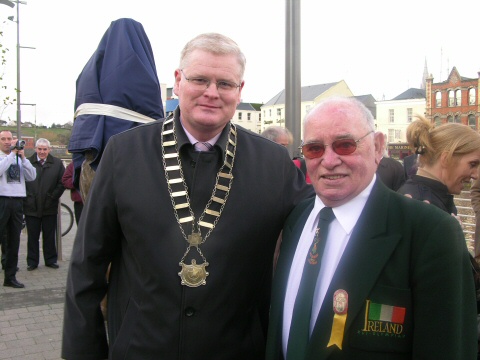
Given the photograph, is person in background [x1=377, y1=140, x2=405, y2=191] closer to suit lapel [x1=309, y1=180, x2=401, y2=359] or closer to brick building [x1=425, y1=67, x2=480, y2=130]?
suit lapel [x1=309, y1=180, x2=401, y2=359]

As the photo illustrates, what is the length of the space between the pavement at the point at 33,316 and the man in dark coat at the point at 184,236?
2.81m

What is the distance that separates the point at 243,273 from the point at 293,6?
117 inches

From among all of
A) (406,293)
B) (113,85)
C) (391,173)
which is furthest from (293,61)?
(406,293)

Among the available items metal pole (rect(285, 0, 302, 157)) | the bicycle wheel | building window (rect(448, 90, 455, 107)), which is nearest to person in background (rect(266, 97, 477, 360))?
metal pole (rect(285, 0, 302, 157))

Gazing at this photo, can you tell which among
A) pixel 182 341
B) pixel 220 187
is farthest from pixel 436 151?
pixel 182 341

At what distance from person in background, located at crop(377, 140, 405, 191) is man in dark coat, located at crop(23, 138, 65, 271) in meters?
5.36

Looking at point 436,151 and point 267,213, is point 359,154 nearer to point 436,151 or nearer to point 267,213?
point 267,213

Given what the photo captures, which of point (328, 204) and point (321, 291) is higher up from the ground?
point (328, 204)

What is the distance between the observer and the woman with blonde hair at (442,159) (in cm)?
264

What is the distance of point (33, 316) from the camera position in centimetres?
547

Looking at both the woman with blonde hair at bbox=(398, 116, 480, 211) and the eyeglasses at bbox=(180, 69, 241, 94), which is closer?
the eyeglasses at bbox=(180, 69, 241, 94)

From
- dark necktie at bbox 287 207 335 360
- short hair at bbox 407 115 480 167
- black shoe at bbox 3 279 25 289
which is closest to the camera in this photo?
dark necktie at bbox 287 207 335 360

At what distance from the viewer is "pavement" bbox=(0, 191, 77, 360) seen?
14.9ft

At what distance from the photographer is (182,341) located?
1.93 m
